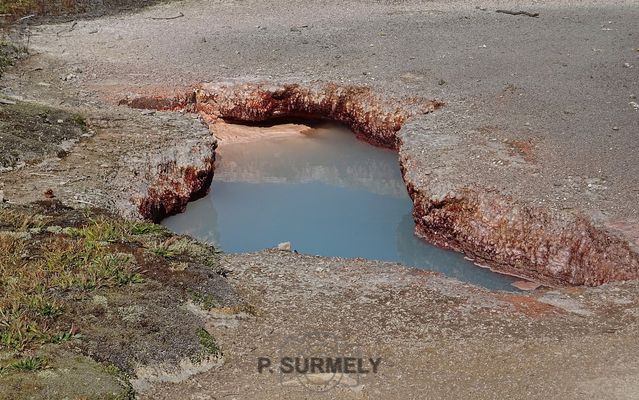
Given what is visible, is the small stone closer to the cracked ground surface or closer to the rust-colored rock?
the cracked ground surface

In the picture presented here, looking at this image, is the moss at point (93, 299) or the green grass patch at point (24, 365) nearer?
the green grass patch at point (24, 365)

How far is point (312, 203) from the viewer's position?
1155 cm

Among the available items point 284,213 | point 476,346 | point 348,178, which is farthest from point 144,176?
point 476,346

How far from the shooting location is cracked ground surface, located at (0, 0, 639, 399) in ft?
20.7

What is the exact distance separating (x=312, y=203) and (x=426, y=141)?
1824 mm

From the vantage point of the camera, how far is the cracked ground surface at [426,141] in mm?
6297

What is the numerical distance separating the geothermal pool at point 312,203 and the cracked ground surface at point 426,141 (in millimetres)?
934

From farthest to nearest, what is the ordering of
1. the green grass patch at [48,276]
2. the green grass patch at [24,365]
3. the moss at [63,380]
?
the green grass patch at [48,276]
the green grass patch at [24,365]
the moss at [63,380]

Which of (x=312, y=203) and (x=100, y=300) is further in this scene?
(x=312, y=203)

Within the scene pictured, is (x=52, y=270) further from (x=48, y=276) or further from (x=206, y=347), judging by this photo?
(x=206, y=347)

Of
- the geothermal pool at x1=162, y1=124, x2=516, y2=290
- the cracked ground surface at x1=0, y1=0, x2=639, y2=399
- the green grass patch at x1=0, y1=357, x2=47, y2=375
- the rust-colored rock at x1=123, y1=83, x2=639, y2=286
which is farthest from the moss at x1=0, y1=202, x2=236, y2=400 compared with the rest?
the geothermal pool at x1=162, y1=124, x2=516, y2=290

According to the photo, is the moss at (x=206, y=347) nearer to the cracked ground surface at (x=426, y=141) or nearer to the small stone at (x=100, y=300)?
the cracked ground surface at (x=426, y=141)

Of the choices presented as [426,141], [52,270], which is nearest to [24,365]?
[52,270]

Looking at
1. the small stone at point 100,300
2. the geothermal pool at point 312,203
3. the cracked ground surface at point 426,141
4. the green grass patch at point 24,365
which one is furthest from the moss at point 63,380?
the geothermal pool at point 312,203
